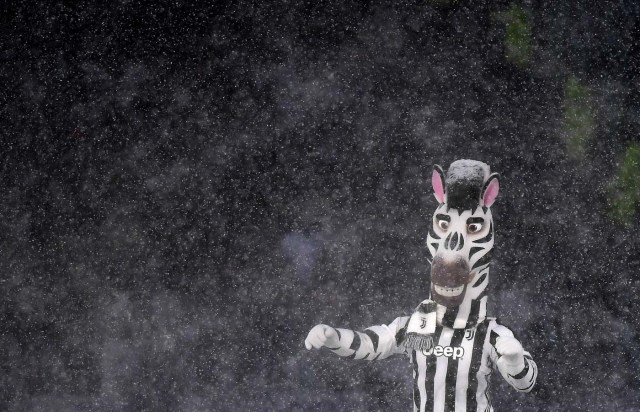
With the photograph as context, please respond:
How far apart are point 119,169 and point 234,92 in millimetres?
853

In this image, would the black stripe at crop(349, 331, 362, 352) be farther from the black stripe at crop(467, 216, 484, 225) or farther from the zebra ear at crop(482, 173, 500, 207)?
the zebra ear at crop(482, 173, 500, 207)

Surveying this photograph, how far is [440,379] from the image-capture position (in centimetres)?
354

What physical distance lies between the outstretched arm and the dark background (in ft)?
4.07

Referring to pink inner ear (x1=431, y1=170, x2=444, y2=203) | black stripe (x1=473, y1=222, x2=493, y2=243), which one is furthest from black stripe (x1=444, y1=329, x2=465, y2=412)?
pink inner ear (x1=431, y1=170, x2=444, y2=203)

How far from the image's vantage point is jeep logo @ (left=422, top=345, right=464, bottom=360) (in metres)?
3.54

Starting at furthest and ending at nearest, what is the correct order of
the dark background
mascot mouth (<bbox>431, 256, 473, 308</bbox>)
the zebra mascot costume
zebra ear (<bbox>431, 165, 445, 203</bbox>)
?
1. the dark background
2. zebra ear (<bbox>431, 165, 445, 203</bbox>)
3. the zebra mascot costume
4. mascot mouth (<bbox>431, 256, 473, 308</bbox>)

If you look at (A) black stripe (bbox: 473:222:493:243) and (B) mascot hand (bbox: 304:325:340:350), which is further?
(A) black stripe (bbox: 473:222:493:243)

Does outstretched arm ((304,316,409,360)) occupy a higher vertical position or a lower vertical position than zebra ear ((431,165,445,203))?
lower

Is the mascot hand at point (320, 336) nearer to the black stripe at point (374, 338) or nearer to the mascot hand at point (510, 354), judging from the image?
the black stripe at point (374, 338)

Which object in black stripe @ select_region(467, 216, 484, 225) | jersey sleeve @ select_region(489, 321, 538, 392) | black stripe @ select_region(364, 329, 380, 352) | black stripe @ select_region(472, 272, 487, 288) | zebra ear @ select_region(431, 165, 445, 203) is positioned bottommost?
jersey sleeve @ select_region(489, 321, 538, 392)

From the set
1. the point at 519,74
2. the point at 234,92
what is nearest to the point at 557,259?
the point at 519,74

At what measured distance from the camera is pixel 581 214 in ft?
15.8

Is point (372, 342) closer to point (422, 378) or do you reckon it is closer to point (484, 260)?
point (422, 378)

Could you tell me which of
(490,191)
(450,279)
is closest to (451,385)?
(450,279)
